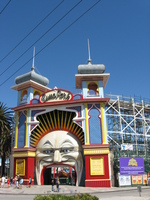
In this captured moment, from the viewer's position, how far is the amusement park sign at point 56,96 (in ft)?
90.0

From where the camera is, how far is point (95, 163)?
24.3 meters

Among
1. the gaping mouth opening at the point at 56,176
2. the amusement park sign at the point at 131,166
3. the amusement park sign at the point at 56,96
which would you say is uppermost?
the amusement park sign at the point at 56,96

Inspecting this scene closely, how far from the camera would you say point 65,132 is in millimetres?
26328

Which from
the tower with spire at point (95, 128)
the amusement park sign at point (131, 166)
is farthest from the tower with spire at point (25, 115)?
the amusement park sign at point (131, 166)

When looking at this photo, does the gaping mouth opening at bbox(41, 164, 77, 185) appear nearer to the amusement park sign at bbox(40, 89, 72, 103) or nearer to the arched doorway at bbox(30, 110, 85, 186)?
the arched doorway at bbox(30, 110, 85, 186)

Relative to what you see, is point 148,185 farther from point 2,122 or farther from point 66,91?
point 2,122

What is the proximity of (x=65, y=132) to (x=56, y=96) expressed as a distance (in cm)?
460

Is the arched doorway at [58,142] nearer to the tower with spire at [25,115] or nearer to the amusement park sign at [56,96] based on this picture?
the tower with spire at [25,115]

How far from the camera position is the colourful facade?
24484 mm

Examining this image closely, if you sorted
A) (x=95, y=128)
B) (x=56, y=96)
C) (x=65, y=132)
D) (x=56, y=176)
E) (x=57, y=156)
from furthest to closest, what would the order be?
(x=56, y=176) → (x=56, y=96) → (x=65, y=132) → (x=95, y=128) → (x=57, y=156)

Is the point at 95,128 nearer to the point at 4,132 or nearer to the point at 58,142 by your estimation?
the point at 58,142

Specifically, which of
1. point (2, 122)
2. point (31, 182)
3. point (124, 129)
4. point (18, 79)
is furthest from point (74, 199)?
point (124, 129)

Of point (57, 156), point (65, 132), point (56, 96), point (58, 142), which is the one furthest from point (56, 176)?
point (56, 96)

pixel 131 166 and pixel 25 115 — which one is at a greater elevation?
pixel 25 115
